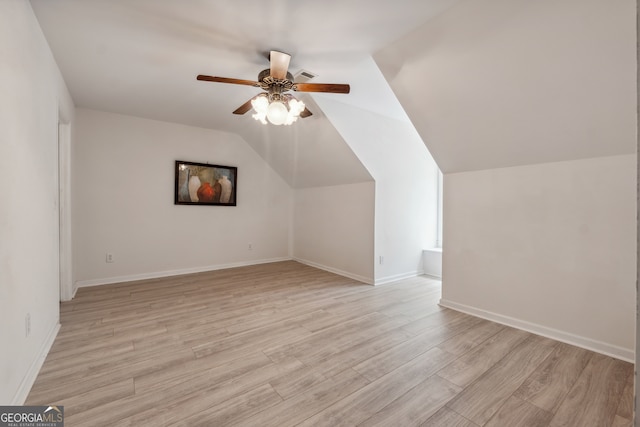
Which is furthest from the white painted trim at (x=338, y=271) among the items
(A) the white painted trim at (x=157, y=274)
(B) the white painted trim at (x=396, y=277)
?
(A) the white painted trim at (x=157, y=274)

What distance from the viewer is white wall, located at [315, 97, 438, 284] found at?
3.66 metres

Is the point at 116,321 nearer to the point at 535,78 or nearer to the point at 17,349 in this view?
the point at 17,349

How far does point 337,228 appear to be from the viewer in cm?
462

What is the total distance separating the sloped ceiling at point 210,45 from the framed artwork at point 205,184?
1.01 meters

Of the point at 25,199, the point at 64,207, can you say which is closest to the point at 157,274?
the point at 64,207

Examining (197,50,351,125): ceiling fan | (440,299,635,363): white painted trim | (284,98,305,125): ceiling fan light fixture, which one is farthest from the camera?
(284,98,305,125): ceiling fan light fixture

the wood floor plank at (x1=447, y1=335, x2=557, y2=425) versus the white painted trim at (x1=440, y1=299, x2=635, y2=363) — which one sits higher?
the white painted trim at (x1=440, y1=299, x2=635, y2=363)

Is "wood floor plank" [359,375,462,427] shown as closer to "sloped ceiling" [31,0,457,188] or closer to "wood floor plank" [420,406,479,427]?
"wood floor plank" [420,406,479,427]

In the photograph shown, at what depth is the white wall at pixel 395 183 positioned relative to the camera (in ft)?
12.0

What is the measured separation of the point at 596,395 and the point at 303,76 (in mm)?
3325

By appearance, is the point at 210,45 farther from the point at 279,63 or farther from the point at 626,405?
the point at 626,405

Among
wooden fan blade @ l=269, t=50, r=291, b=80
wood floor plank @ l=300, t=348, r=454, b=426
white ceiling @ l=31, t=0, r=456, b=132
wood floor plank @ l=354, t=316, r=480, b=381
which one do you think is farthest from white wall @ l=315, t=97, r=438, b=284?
wood floor plank @ l=300, t=348, r=454, b=426

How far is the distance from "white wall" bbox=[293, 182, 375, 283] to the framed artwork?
140 cm

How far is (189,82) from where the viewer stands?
292 cm
